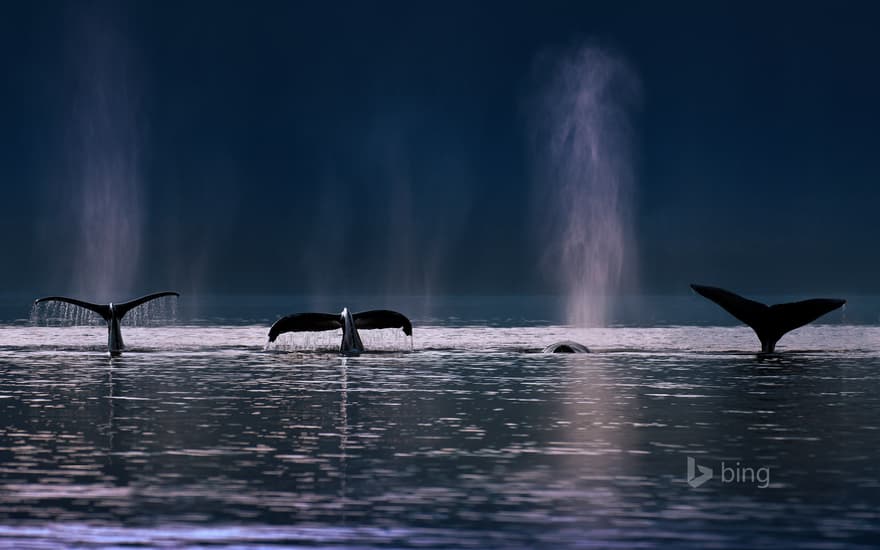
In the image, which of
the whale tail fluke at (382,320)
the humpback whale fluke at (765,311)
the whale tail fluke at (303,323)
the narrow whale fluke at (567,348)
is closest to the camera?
the whale tail fluke at (303,323)

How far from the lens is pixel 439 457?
21891mm

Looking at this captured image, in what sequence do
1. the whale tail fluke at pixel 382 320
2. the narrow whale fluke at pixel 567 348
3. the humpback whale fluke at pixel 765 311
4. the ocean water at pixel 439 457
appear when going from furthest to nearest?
the narrow whale fluke at pixel 567 348
the humpback whale fluke at pixel 765 311
the whale tail fluke at pixel 382 320
the ocean water at pixel 439 457

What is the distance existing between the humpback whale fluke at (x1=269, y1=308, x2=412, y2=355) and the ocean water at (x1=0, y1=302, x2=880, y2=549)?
5286 millimetres

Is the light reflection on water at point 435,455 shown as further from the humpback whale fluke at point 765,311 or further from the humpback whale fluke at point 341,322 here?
the humpback whale fluke at point 765,311

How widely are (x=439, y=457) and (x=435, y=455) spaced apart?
27cm

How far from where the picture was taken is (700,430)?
85.0ft

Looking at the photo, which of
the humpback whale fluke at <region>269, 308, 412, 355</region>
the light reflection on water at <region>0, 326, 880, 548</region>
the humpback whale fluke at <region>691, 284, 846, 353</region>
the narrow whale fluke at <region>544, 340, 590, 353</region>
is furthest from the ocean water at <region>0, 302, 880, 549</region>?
the narrow whale fluke at <region>544, 340, 590, 353</region>

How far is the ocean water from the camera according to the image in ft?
50.5

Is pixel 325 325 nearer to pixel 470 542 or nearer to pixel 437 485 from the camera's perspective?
pixel 437 485

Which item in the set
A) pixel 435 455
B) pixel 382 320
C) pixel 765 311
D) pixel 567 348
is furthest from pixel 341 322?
pixel 435 455

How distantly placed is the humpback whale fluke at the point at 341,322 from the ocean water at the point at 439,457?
5.29 metres

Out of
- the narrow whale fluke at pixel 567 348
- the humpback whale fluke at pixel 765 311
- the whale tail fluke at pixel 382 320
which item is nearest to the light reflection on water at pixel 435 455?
the whale tail fluke at pixel 382 320

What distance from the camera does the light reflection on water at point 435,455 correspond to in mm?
15500

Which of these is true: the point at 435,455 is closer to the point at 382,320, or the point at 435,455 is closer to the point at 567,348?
the point at 382,320
